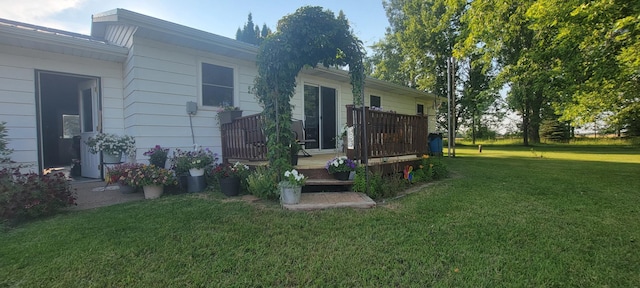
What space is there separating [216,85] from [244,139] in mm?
1632

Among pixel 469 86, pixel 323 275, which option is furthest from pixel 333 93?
pixel 469 86

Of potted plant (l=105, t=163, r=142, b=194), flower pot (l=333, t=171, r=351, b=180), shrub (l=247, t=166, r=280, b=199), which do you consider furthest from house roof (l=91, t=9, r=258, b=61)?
flower pot (l=333, t=171, r=351, b=180)

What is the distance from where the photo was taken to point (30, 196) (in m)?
2.92

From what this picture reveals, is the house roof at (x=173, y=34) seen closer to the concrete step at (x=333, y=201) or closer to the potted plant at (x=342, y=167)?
the potted plant at (x=342, y=167)

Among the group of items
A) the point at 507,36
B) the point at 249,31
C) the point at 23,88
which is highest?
the point at 249,31

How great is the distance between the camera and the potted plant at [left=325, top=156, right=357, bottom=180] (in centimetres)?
395

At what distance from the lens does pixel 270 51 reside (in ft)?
11.8

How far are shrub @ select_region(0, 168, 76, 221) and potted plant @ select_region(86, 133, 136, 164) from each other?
107 centimetres

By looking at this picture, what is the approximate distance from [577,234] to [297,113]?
5405 millimetres

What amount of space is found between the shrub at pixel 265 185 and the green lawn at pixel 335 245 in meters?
0.29

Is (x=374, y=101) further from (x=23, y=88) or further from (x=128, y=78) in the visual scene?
(x=23, y=88)

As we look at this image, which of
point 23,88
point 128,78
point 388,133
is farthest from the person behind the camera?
point 128,78

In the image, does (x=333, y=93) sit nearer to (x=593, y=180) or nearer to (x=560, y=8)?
(x=560, y=8)

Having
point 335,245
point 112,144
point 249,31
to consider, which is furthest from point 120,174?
point 249,31
